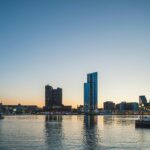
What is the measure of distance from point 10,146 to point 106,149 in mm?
19936

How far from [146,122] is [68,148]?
70.4 meters

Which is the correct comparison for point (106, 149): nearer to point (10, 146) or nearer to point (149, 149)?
point (149, 149)

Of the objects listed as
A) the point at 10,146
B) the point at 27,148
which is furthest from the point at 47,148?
the point at 10,146

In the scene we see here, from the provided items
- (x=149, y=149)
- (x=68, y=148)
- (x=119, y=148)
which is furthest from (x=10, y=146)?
(x=149, y=149)

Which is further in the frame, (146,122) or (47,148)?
(146,122)

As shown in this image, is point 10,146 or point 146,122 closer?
point 10,146

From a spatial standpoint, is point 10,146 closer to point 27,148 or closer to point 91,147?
point 27,148

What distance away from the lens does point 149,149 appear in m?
59.8

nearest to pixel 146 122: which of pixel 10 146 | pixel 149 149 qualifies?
pixel 149 149

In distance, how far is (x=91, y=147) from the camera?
62.6 meters

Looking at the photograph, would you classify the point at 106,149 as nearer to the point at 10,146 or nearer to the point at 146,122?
the point at 10,146

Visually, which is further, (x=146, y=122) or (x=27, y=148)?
(x=146, y=122)

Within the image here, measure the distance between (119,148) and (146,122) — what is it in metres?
67.3

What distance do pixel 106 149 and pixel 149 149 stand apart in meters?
8.77
